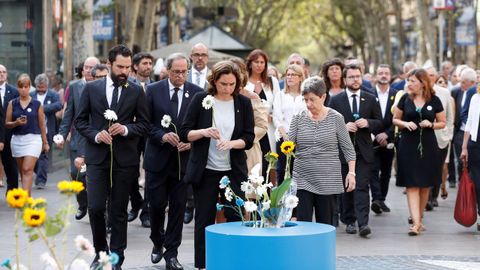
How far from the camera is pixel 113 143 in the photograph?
10000 millimetres

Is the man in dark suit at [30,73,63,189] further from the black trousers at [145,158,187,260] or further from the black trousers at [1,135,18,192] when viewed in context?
the black trousers at [145,158,187,260]

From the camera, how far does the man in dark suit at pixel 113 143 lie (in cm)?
995

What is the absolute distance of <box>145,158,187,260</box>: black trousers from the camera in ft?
34.8

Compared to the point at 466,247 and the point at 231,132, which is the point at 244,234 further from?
the point at 466,247

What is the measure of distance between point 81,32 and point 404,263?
66.9 ft

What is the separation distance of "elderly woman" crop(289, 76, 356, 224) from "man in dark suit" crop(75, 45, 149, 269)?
5.42 feet

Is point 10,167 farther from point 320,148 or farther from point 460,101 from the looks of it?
point 460,101

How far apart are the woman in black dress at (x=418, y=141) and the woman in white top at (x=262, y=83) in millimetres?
1519

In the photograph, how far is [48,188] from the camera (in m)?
19.1

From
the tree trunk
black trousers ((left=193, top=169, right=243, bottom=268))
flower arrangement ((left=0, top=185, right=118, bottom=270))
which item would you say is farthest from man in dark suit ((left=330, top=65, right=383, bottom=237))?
the tree trunk

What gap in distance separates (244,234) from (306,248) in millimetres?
450

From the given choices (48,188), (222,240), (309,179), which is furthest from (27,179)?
(222,240)

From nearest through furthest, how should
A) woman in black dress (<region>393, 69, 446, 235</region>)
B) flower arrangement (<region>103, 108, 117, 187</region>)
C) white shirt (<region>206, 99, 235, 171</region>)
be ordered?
flower arrangement (<region>103, 108, 117, 187</region>), white shirt (<region>206, 99, 235, 171</region>), woman in black dress (<region>393, 69, 446, 235</region>)

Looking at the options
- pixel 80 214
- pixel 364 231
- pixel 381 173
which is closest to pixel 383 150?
pixel 381 173
